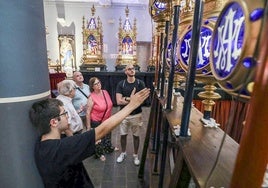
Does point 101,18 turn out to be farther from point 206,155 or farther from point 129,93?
point 206,155

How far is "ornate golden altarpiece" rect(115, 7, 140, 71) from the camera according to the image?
912 centimetres

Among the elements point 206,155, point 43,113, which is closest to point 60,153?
point 43,113

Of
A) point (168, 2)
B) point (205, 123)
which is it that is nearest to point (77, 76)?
point (168, 2)

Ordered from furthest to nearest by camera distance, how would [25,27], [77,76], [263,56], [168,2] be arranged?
[77,76] → [168,2] → [25,27] → [263,56]

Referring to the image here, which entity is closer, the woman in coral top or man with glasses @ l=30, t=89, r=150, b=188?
man with glasses @ l=30, t=89, r=150, b=188

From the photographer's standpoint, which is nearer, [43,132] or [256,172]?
[256,172]

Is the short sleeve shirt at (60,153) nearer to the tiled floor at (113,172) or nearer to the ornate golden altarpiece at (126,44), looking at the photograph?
the tiled floor at (113,172)

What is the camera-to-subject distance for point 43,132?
4.71ft

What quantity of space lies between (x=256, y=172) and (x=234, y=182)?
0.20 feet

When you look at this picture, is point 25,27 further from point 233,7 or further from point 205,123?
point 205,123

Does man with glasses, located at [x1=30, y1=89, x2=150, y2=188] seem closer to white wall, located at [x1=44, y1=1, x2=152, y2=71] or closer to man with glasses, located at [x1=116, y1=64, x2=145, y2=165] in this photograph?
man with glasses, located at [x1=116, y1=64, x2=145, y2=165]

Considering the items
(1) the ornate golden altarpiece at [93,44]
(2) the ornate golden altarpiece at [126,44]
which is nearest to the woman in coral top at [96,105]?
(1) the ornate golden altarpiece at [93,44]

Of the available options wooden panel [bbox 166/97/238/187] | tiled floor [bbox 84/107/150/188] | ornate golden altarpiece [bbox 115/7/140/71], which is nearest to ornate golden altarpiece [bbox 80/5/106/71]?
ornate golden altarpiece [bbox 115/7/140/71]

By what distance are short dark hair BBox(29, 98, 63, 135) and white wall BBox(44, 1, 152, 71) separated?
28.5ft
